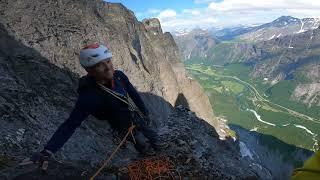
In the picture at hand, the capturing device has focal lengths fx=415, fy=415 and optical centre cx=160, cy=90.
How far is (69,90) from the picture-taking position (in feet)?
94.3

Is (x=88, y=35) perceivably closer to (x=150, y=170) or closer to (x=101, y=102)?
(x=101, y=102)

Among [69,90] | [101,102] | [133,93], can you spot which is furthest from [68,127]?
[69,90]

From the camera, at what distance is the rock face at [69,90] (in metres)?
15.9

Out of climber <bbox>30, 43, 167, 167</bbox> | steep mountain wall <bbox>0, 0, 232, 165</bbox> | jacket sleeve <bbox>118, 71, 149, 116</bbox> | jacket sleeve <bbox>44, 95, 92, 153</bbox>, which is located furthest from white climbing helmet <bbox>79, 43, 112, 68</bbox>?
steep mountain wall <bbox>0, 0, 232, 165</bbox>

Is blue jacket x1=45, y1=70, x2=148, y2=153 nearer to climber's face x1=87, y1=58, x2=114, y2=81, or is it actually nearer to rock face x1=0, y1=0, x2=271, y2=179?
climber's face x1=87, y1=58, x2=114, y2=81

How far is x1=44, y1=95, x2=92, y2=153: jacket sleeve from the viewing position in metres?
8.82

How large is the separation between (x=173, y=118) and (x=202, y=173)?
30219 mm

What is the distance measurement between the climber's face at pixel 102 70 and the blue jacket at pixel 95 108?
0.66 ft

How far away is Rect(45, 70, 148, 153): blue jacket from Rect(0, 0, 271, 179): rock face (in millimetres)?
1262

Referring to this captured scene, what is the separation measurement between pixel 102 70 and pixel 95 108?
39.6 inches

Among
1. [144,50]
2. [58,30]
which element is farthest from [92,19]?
[144,50]

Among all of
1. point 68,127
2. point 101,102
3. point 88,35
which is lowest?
point 88,35

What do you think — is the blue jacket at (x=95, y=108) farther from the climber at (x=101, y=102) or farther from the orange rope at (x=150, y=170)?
the orange rope at (x=150, y=170)

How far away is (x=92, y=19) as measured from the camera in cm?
4234
